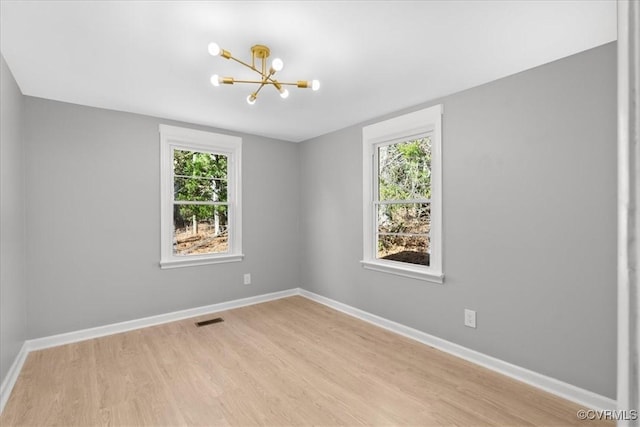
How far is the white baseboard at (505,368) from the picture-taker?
85.7 inches

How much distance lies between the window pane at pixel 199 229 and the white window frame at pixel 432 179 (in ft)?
6.14

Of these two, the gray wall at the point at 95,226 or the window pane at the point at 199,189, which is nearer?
the gray wall at the point at 95,226

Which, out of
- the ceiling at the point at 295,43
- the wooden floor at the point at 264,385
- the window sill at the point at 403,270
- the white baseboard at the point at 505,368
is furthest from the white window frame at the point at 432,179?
the wooden floor at the point at 264,385

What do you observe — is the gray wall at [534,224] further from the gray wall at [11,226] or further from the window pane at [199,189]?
the gray wall at [11,226]

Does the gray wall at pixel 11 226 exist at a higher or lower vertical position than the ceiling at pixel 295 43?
lower

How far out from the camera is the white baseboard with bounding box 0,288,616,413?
223cm

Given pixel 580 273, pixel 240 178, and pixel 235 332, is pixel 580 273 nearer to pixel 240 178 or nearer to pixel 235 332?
pixel 235 332

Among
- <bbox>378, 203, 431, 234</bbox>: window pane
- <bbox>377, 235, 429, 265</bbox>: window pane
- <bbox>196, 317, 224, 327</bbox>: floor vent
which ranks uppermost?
<bbox>378, 203, 431, 234</bbox>: window pane

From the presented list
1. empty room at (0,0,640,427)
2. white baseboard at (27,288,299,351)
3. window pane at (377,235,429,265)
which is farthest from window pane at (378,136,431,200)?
white baseboard at (27,288,299,351)

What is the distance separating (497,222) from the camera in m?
2.67

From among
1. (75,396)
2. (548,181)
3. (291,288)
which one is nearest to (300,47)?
(548,181)

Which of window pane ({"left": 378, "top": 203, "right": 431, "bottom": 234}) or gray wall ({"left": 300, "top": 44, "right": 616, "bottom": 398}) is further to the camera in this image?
window pane ({"left": 378, "top": 203, "right": 431, "bottom": 234})

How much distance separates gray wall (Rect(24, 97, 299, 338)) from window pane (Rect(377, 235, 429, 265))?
206cm

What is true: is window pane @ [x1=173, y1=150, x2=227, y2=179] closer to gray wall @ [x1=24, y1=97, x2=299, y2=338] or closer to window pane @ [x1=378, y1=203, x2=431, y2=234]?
gray wall @ [x1=24, y1=97, x2=299, y2=338]
